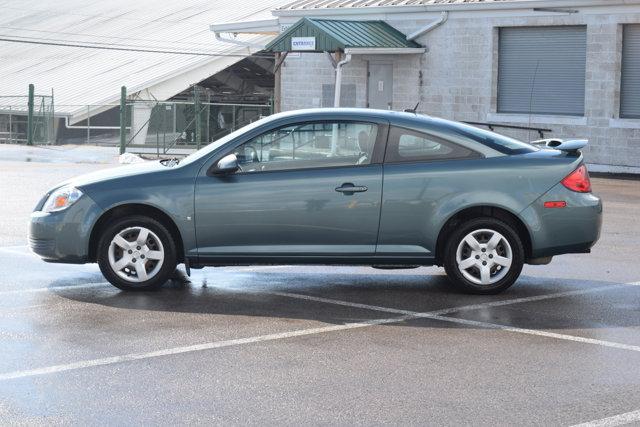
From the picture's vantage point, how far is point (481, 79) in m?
27.6

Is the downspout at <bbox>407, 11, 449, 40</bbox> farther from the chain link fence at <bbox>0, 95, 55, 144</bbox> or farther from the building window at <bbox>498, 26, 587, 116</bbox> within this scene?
the chain link fence at <bbox>0, 95, 55, 144</bbox>

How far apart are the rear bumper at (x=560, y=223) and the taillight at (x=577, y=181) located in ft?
0.14

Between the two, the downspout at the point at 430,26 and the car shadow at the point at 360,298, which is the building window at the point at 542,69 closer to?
the downspout at the point at 430,26

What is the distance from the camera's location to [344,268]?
39.0ft

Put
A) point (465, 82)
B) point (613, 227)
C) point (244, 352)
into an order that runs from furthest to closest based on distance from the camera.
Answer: point (465, 82)
point (613, 227)
point (244, 352)

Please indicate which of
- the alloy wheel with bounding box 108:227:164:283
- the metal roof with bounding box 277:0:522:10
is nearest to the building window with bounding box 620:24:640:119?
the metal roof with bounding box 277:0:522:10

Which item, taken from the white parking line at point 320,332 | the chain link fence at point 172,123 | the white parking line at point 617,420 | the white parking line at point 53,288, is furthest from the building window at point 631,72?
the white parking line at point 617,420

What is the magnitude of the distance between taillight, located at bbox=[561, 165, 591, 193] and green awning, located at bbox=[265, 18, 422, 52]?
57.8 ft

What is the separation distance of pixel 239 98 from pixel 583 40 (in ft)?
70.9

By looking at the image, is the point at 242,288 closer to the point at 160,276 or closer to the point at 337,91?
the point at 160,276

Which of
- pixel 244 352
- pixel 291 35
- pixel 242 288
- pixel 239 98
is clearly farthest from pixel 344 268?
pixel 239 98

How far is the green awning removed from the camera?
27.9 meters

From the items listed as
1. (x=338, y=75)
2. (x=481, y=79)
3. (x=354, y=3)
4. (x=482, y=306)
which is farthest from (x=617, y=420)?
(x=354, y=3)

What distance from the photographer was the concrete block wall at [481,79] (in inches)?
995
